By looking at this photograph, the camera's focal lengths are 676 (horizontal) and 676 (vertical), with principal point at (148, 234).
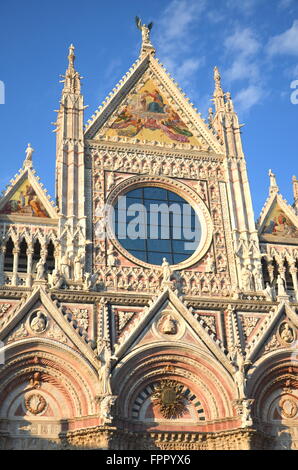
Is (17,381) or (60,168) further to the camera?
(60,168)

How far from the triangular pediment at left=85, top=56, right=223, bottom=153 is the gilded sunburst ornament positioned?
927 cm

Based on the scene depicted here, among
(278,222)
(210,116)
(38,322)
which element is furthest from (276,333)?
(210,116)

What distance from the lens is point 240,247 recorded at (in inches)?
895

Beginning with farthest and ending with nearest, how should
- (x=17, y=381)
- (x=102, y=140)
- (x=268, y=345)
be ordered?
(x=102, y=140) < (x=268, y=345) < (x=17, y=381)

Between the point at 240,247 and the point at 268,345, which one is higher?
the point at 240,247

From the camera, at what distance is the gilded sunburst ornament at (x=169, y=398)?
19156mm

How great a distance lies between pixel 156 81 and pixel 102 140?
13.2 feet

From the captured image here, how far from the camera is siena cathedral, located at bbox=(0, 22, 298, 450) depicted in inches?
730

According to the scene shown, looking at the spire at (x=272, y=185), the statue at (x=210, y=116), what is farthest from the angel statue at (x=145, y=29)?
the spire at (x=272, y=185)

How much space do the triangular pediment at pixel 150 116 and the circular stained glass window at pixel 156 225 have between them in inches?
92.3

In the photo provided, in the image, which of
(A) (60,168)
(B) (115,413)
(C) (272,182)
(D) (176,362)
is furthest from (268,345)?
(A) (60,168)

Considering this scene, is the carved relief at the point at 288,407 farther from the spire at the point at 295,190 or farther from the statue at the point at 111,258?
the spire at the point at 295,190

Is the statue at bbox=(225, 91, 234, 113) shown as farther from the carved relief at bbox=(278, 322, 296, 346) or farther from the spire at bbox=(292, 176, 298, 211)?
the carved relief at bbox=(278, 322, 296, 346)
